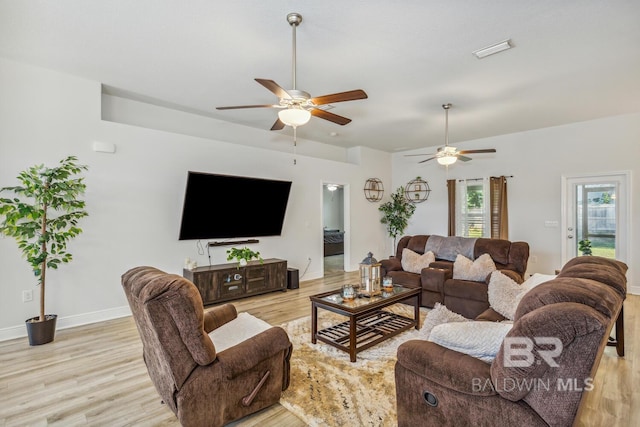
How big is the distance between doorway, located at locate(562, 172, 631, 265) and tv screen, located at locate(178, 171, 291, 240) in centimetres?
517

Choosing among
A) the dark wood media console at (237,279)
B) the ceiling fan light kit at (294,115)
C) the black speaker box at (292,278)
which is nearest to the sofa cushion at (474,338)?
the ceiling fan light kit at (294,115)

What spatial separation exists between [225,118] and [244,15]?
2.91m

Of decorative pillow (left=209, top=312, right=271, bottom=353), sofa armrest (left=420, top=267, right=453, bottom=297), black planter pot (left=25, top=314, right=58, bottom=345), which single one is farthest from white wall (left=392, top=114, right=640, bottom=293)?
black planter pot (left=25, top=314, right=58, bottom=345)

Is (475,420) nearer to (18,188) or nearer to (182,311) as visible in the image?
(182,311)

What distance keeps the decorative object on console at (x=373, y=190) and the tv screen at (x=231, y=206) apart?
2577 mm

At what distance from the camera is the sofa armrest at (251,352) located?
185 cm

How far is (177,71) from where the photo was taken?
3562 millimetres

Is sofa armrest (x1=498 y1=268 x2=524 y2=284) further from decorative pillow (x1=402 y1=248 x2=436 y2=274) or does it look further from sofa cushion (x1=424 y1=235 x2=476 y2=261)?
decorative pillow (x1=402 y1=248 x2=436 y2=274)

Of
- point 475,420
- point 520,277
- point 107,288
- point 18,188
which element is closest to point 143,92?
point 18,188

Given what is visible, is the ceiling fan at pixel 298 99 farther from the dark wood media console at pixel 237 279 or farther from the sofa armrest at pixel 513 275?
the sofa armrest at pixel 513 275

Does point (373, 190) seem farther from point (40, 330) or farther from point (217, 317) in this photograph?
point (40, 330)

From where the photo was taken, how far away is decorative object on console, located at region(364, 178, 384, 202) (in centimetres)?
759

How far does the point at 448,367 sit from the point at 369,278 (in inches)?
71.3

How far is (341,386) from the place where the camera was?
8.06ft
